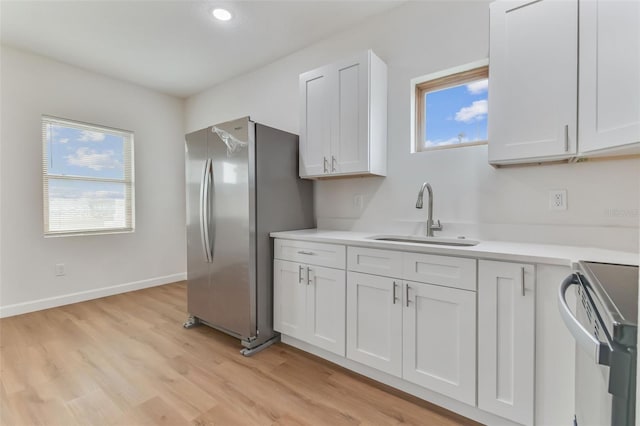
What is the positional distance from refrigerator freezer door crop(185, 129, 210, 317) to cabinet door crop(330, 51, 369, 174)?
1176 mm

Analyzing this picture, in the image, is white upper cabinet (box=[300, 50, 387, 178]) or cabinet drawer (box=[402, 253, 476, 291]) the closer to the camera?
cabinet drawer (box=[402, 253, 476, 291])

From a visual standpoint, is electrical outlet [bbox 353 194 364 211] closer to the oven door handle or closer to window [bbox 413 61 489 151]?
window [bbox 413 61 489 151]

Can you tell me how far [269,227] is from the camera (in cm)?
242

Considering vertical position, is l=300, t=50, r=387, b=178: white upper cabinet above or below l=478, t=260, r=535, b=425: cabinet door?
above

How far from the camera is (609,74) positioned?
4.25 feet

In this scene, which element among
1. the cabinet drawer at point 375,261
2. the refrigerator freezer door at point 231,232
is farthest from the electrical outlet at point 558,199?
the refrigerator freezer door at point 231,232

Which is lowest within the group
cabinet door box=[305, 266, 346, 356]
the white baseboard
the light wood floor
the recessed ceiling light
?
the light wood floor

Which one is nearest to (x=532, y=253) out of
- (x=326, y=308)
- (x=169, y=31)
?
(x=326, y=308)

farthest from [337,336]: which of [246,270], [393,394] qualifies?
[246,270]

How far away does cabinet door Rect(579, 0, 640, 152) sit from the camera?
1204 mm

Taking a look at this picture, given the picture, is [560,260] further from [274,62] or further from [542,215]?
[274,62]

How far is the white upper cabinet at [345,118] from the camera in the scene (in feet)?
Result: 7.27

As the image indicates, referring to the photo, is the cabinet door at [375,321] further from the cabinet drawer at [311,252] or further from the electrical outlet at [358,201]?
the electrical outlet at [358,201]

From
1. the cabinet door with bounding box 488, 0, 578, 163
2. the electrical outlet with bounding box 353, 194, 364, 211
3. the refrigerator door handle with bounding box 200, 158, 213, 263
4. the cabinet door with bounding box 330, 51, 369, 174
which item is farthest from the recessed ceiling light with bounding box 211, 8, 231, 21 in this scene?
the cabinet door with bounding box 488, 0, 578, 163
